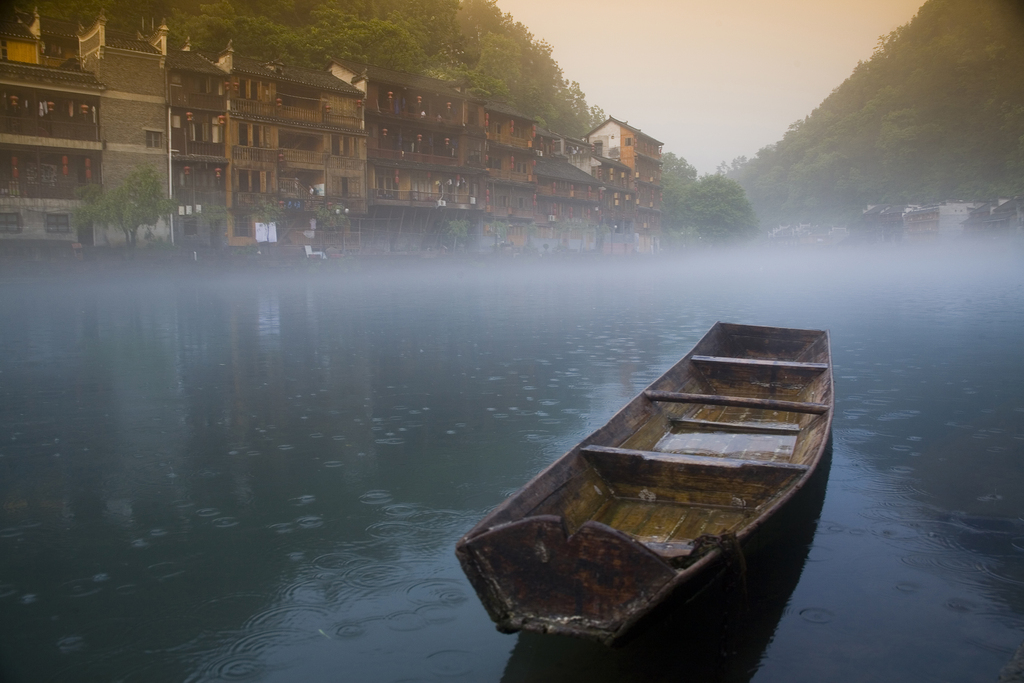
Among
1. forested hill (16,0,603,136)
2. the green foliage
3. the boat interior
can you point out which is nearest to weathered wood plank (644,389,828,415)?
the boat interior

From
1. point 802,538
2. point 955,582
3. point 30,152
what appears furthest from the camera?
point 30,152

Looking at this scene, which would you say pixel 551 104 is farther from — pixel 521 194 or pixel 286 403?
pixel 286 403

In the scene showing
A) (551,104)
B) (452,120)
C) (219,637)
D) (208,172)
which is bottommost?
(219,637)

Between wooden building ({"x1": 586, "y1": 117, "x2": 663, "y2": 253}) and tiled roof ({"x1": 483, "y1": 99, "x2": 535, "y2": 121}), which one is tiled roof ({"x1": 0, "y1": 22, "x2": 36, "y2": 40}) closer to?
tiled roof ({"x1": 483, "y1": 99, "x2": 535, "y2": 121})

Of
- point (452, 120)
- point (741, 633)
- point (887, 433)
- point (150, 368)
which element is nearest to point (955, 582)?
point (741, 633)

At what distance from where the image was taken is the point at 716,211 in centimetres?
8419

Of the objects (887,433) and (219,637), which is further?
(887,433)

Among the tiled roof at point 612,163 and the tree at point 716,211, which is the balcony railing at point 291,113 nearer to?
the tiled roof at point 612,163

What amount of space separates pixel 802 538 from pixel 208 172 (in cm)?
3827

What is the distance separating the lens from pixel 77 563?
5.79 meters

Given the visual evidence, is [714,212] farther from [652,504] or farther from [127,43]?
[652,504]

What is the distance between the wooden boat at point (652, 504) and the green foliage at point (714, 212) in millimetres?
77525

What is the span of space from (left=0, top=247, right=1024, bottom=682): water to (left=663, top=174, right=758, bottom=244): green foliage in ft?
224

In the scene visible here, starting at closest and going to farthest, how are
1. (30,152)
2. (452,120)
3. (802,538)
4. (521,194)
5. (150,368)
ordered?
(802,538) → (150,368) → (30,152) → (452,120) → (521,194)
